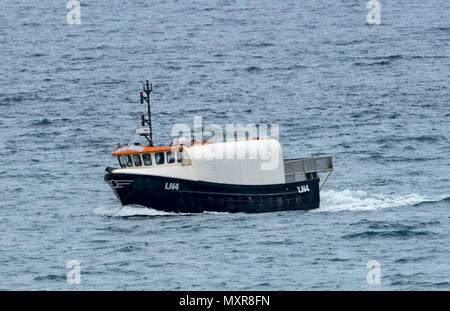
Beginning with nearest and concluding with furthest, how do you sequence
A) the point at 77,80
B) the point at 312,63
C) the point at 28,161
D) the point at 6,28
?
the point at 28,161, the point at 77,80, the point at 312,63, the point at 6,28

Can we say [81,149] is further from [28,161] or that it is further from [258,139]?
[258,139]

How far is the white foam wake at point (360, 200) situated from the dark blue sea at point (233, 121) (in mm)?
208

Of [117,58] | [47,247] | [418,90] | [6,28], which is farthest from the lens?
[6,28]

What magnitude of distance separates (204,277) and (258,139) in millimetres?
16841

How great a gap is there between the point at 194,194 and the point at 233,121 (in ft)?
121

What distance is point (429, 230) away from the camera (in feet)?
186

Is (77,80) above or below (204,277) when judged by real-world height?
above

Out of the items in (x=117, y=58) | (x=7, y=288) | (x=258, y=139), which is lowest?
(x=7, y=288)

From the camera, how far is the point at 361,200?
65.8m

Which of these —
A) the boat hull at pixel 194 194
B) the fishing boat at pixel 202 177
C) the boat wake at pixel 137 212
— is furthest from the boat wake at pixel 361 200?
the boat wake at pixel 137 212

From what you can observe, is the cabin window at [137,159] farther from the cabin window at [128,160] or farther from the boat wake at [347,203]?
the boat wake at [347,203]

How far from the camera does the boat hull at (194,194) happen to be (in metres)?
59.7

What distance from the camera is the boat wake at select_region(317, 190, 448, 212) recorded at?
6400cm
